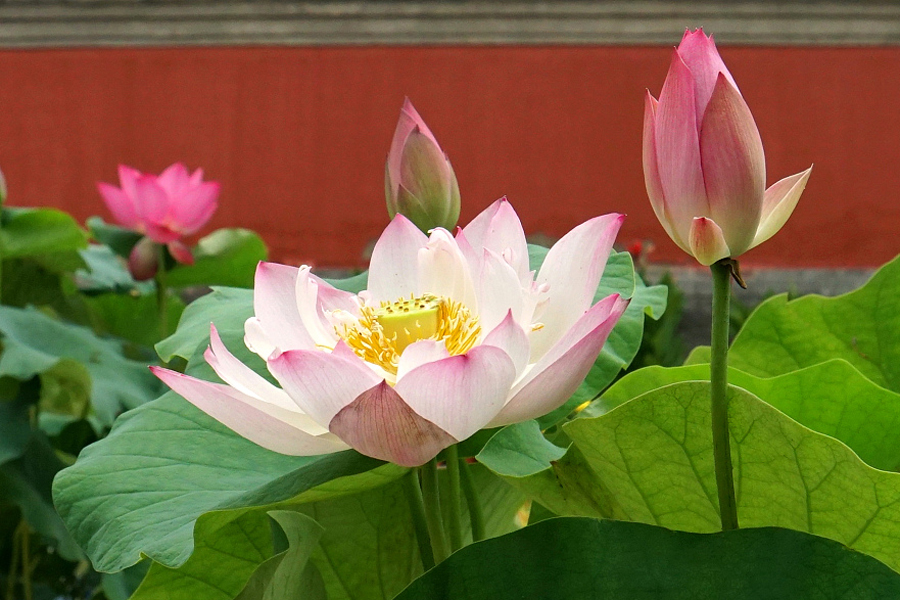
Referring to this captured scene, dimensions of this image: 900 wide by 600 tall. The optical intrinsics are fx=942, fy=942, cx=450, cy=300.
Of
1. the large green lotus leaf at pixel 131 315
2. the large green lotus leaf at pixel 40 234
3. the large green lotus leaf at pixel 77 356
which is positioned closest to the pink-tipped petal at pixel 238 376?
the large green lotus leaf at pixel 77 356

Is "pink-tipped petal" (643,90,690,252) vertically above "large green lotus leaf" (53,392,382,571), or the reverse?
"pink-tipped petal" (643,90,690,252)

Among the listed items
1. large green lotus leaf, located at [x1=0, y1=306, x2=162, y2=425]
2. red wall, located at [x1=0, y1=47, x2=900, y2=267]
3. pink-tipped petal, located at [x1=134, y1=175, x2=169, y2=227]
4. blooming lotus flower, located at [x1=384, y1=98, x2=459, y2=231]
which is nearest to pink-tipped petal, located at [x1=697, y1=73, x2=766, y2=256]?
blooming lotus flower, located at [x1=384, y1=98, x2=459, y2=231]

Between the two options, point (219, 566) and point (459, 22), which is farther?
point (459, 22)

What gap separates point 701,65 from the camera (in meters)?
0.25

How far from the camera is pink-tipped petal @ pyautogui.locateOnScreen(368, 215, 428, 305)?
392 millimetres

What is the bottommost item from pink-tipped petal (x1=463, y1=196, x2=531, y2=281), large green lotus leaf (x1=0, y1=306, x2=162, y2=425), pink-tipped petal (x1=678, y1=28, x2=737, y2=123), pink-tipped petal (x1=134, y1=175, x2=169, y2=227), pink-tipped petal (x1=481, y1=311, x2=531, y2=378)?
large green lotus leaf (x1=0, y1=306, x2=162, y2=425)

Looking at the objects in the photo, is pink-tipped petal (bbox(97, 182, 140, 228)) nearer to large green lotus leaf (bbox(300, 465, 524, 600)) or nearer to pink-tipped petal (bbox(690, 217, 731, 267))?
large green lotus leaf (bbox(300, 465, 524, 600))

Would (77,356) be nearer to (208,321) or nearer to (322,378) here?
(208,321)

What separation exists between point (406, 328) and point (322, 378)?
98mm

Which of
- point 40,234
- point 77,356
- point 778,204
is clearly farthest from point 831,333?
point 40,234

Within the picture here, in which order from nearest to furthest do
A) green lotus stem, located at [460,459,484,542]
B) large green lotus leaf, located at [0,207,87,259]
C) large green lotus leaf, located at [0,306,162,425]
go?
green lotus stem, located at [460,459,484,542] → large green lotus leaf, located at [0,306,162,425] → large green lotus leaf, located at [0,207,87,259]

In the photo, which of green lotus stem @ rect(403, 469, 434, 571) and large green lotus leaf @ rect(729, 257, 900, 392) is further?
large green lotus leaf @ rect(729, 257, 900, 392)

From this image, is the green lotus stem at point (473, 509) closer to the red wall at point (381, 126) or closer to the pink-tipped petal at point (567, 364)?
the pink-tipped petal at point (567, 364)

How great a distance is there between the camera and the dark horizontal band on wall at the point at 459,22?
522 cm
